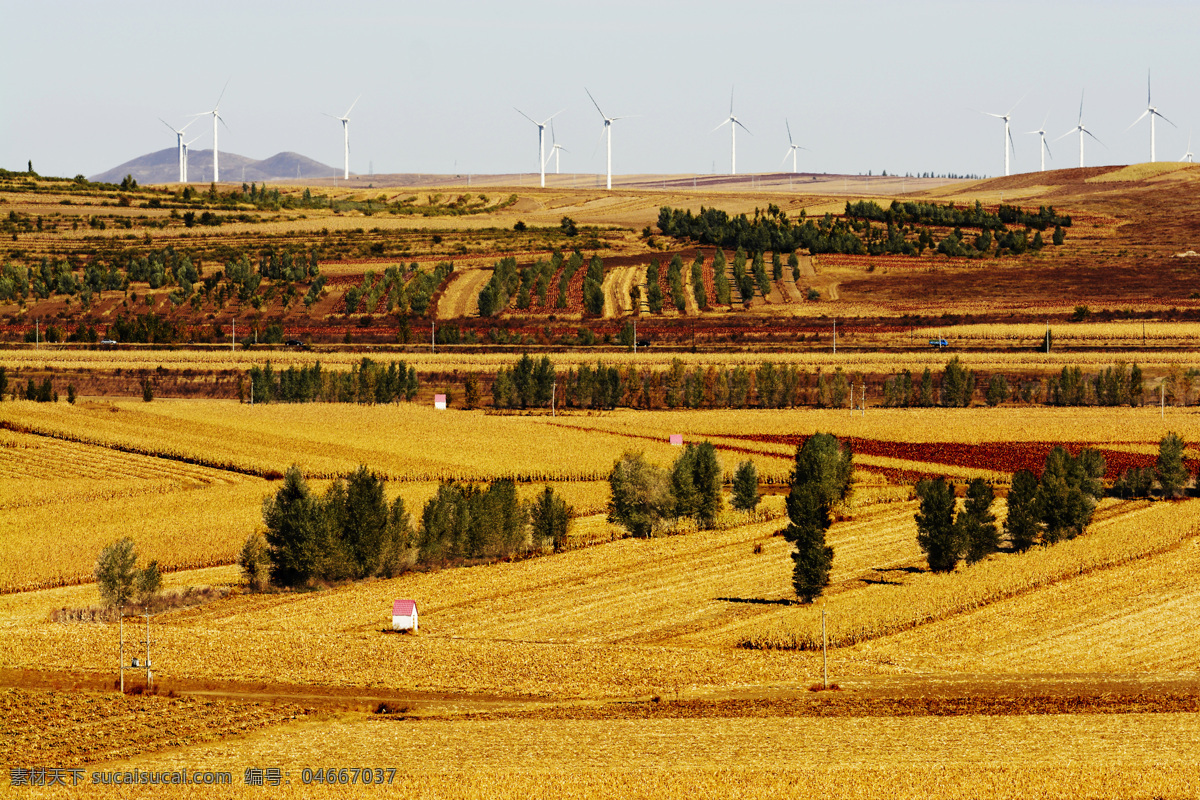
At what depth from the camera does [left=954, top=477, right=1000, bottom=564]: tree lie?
6397 cm

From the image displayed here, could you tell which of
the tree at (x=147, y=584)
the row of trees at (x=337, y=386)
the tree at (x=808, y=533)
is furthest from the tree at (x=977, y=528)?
the row of trees at (x=337, y=386)

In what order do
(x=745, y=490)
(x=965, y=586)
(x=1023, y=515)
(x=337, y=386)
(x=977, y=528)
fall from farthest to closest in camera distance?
1. (x=337, y=386)
2. (x=745, y=490)
3. (x=1023, y=515)
4. (x=977, y=528)
5. (x=965, y=586)

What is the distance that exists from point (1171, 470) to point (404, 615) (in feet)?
158

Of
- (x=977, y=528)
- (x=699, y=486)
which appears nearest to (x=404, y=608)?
(x=699, y=486)

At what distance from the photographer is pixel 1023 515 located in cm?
6762

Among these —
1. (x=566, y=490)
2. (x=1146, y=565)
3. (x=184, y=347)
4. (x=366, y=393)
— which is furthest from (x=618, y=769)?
(x=184, y=347)

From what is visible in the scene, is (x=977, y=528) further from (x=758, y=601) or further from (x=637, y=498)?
(x=637, y=498)

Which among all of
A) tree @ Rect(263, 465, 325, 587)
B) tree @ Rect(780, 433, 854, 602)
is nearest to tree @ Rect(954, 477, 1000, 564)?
tree @ Rect(780, 433, 854, 602)

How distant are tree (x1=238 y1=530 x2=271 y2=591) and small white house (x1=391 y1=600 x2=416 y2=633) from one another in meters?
11.3

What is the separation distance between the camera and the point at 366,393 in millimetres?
126500

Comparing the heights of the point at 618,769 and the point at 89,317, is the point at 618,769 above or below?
below

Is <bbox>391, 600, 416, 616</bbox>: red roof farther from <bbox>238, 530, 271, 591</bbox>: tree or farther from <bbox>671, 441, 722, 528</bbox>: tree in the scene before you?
<bbox>671, 441, 722, 528</bbox>: tree

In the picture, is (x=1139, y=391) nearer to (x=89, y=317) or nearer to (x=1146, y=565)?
(x=1146, y=565)

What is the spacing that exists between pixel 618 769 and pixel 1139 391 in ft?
324
